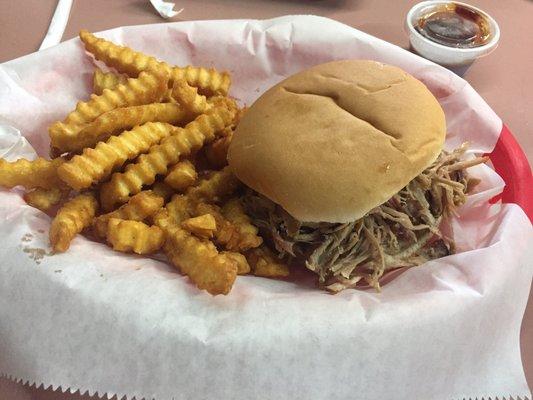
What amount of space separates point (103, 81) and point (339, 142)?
2.03 ft

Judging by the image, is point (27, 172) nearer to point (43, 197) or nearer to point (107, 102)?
point (43, 197)

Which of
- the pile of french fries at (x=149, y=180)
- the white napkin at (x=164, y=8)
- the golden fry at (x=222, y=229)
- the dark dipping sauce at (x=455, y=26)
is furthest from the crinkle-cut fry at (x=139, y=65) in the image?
the dark dipping sauce at (x=455, y=26)

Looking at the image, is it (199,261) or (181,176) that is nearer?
(199,261)

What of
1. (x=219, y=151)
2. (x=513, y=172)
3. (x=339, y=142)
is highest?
(x=339, y=142)

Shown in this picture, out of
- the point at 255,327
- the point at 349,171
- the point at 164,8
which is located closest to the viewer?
the point at 255,327

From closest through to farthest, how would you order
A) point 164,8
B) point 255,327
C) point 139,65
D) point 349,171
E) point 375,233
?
1. point 255,327
2. point 349,171
3. point 375,233
4. point 139,65
5. point 164,8

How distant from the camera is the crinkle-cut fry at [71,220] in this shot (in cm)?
107

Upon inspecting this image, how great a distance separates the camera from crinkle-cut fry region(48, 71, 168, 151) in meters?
1.20

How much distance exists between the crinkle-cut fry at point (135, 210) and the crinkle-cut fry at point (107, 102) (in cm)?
18

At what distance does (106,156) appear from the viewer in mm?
1127

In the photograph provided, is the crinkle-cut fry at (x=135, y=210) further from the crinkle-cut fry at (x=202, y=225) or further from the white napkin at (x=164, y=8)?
the white napkin at (x=164, y=8)

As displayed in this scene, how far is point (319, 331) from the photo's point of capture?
3.30 ft

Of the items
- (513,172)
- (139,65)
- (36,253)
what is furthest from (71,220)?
(513,172)

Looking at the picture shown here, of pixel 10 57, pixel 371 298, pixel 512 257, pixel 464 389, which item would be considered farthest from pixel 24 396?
pixel 10 57
